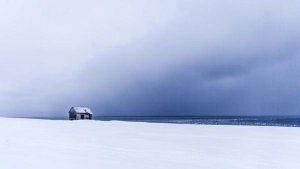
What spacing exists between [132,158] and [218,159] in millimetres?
3942

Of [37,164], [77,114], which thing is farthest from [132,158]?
[77,114]

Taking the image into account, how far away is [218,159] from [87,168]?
245 inches

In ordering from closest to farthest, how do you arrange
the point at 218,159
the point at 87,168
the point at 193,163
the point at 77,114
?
the point at 87,168 < the point at 193,163 < the point at 218,159 < the point at 77,114

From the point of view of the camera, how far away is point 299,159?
47.1 ft

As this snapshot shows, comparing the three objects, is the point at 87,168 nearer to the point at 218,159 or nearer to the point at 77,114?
the point at 218,159

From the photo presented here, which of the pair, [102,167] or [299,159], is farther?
[299,159]

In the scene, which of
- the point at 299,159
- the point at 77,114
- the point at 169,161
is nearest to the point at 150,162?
the point at 169,161

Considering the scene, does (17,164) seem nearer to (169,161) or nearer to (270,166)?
(169,161)

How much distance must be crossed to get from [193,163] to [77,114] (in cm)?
7762

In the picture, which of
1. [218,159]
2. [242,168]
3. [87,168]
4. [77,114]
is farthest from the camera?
[77,114]

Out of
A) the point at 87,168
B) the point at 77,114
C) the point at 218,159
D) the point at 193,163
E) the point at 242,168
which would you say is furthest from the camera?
the point at 77,114

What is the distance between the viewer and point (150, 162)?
39.9 feet

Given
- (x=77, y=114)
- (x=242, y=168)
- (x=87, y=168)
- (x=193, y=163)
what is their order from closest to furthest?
(x=87, y=168), (x=242, y=168), (x=193, y=163), (x=77, y=114)

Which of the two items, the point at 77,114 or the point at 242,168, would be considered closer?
the point at 242,168
